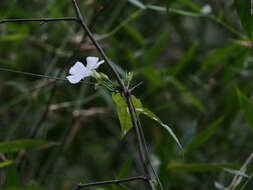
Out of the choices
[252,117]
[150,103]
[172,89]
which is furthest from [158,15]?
[252,117]

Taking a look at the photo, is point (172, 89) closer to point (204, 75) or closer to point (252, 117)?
point (204, 75)

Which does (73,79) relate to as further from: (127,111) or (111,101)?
(111,101)

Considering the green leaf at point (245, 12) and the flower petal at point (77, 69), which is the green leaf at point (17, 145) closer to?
the flower petal at point (77, 69)

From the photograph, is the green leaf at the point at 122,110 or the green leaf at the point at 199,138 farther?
the green leaf at the point at 199,138

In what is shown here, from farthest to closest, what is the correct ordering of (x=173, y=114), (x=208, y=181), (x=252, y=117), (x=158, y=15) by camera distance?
(x=158, y=15) < (x=173, y=114) < (x=208, y=181) < (x=252, y=117)

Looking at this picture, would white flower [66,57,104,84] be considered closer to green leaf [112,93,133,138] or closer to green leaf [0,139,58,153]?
green leaf [112,93,133,138]

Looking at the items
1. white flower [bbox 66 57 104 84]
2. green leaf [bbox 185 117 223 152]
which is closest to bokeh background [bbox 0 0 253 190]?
green leaf [bbox 185 117 223 152]

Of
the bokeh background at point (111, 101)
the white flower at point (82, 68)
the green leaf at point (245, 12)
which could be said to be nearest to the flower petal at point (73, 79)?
the white flower at point (82, 68)

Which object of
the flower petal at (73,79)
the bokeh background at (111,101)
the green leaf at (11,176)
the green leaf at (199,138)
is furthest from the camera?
the bokeh background at (111,101)

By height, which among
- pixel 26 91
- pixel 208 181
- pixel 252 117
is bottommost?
pixel 208 181
